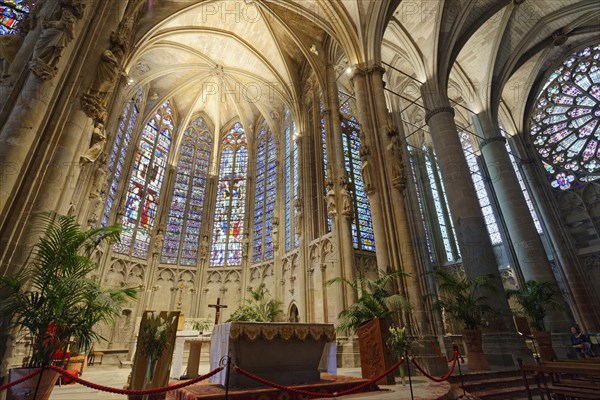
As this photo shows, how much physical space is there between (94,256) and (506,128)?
74.1 feet

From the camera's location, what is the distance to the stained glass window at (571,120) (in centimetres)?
1536

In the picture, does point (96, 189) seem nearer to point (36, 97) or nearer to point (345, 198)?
point (36, 97)

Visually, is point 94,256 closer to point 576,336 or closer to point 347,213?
point 347,213

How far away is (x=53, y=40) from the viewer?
545 cm

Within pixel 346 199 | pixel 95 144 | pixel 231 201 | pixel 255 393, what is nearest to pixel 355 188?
pixel 346 199

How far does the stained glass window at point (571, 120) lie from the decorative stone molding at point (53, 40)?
20.9 m

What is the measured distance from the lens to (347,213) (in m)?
11.1

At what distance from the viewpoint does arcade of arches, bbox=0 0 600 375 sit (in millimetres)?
6484

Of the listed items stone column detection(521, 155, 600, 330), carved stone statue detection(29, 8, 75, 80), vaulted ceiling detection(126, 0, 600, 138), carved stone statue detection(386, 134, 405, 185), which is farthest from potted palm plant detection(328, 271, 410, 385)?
stone column detection(521, 155, 600, 330)

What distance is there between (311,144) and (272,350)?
39.5 feet

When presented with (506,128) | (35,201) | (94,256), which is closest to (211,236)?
(94,256)

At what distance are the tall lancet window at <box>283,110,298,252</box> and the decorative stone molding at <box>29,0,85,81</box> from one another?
10342mm

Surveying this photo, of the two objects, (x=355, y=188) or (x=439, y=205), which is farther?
(x=439, y=205)

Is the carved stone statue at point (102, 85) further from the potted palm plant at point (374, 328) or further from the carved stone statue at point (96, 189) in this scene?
the potted palm plant at point (374, 328)
